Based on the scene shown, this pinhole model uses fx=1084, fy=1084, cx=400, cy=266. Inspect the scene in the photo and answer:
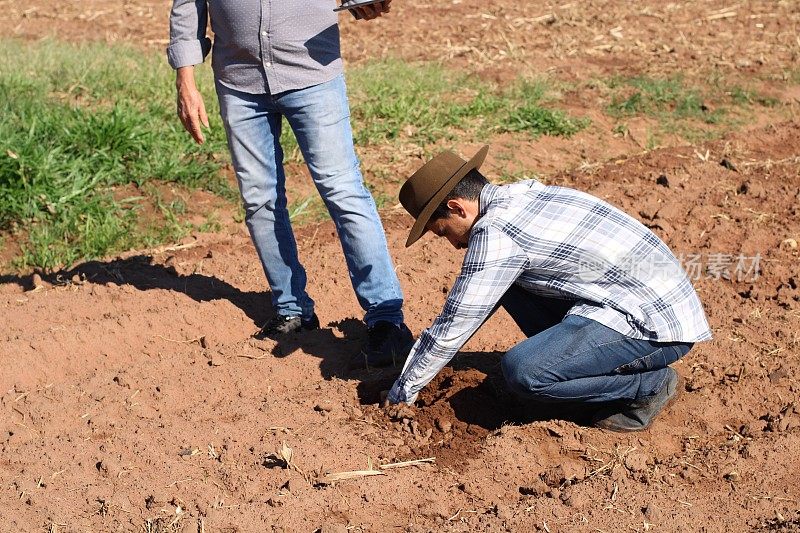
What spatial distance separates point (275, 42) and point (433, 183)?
3.61ft

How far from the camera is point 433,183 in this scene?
13.2ft

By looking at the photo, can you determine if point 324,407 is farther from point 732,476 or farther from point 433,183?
point 732,476

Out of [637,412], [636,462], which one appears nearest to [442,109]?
[637,412]

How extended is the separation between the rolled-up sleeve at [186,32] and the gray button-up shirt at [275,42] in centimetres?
2

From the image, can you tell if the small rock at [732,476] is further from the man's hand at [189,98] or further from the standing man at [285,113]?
the man's hand at [189,98]

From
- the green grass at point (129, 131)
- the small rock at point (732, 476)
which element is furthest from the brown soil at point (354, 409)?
the green grass at point (129, 131)

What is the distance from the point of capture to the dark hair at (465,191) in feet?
13.3

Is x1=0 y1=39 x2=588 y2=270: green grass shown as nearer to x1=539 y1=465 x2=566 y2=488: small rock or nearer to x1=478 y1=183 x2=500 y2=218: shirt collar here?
x1=478 y1=183 x2=500 y2=218: shirt collar

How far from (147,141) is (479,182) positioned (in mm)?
3675

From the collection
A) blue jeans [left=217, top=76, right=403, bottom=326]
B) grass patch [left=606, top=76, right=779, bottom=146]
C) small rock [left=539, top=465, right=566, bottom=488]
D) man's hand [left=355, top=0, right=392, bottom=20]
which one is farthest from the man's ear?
grass patch [left=606, top=76, right=779, bottom=146]

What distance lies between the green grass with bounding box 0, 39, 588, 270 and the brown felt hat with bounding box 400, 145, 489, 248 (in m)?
2.83

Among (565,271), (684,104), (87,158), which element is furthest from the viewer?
(684,104)

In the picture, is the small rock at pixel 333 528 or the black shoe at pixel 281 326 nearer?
the small rock at pixel 333 528

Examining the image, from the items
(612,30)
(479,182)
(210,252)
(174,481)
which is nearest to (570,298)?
(479,182)
